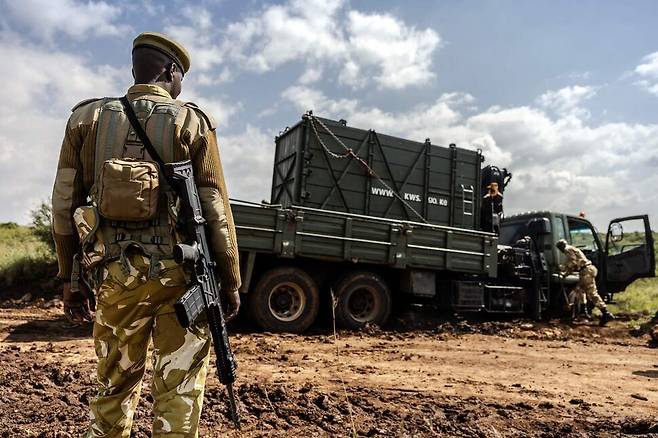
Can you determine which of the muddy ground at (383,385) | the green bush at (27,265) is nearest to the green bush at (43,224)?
the green bush at (27,265)

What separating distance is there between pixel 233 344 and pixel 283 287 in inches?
53.3

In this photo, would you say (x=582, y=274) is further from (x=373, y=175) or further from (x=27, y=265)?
(x=27, y=265)

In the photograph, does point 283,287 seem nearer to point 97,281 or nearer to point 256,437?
point 256,437

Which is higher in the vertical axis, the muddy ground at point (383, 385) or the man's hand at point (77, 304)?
the man's hand at point (77, 304)

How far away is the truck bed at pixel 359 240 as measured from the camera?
285 inches

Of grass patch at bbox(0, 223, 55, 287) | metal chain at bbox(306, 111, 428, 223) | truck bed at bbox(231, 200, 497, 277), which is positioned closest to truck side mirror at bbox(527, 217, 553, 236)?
truck bed at bbox(231, 200, 497, 277)

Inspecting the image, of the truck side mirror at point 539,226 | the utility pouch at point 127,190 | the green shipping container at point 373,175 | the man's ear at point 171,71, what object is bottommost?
the utility pouch at point 127,190

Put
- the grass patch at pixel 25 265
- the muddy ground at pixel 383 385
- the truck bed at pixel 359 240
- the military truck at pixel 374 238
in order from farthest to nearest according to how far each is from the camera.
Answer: the grass patch at pixel 25 265 < the military truck at pixel 374 238 < the truck bed at pixel 359 240 < the muddy ground at pixel 383 385

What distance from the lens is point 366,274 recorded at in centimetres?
810

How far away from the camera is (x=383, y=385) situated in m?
4.64

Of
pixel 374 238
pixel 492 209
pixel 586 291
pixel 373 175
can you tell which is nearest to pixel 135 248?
pixel 374 238

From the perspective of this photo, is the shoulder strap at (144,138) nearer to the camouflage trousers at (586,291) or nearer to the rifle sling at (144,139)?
the rifle sling at (144,139)

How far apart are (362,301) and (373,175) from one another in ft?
7.30

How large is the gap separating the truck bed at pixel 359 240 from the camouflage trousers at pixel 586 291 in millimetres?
2331
